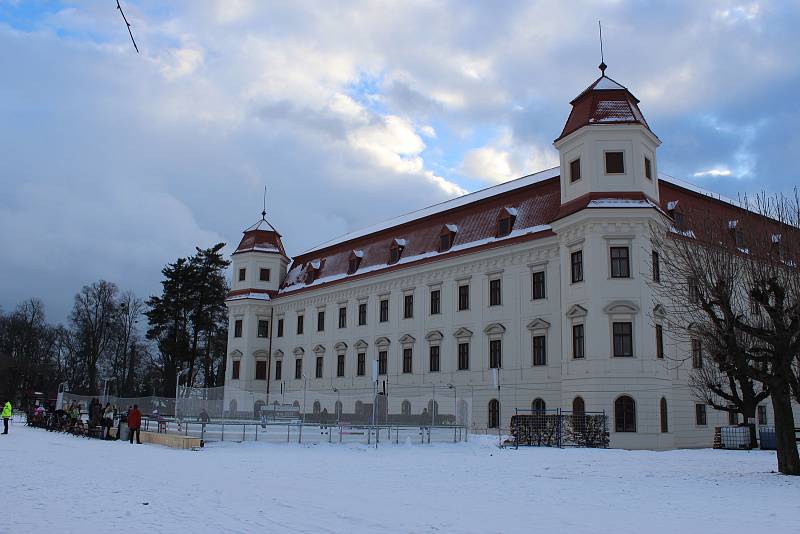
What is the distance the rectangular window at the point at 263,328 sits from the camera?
61.8 m

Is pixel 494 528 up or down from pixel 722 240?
down

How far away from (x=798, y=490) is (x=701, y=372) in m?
20.0

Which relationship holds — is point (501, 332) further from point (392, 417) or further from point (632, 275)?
point (392, 417)

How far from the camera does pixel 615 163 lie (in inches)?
1391

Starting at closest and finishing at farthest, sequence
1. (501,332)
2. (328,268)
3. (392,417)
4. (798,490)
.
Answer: (798,490) < (392,417) < (501,332) < (328,268)

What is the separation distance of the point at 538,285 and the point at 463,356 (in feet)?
22.8

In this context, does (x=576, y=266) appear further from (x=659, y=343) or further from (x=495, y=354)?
(x=495, y=354)

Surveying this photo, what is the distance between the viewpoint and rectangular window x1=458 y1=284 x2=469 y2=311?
142 feet

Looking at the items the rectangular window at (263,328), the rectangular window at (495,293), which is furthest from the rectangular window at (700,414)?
the rectangular window at (263,328)

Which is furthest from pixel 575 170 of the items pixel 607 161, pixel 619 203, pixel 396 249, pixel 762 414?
pixel 762 414

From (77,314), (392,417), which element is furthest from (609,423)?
(77,314)

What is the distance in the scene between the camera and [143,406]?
40781 mm

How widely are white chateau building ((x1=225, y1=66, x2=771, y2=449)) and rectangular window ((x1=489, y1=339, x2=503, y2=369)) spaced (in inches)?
3.1

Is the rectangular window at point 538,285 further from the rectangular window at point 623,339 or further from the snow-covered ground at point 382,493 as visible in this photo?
the snow-covered ground at point 382,493
